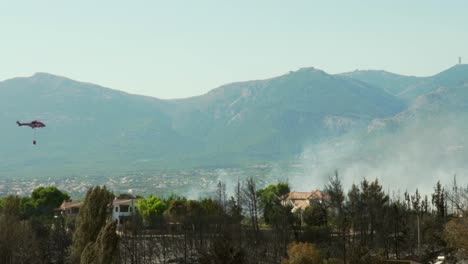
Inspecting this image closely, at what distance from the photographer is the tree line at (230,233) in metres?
58.7

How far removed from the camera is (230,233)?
3457 inches

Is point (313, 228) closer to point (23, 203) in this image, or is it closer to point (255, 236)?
point (255, 236)

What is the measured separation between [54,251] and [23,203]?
1678 inches

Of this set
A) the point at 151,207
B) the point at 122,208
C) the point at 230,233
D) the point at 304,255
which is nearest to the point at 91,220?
the point at 304,255

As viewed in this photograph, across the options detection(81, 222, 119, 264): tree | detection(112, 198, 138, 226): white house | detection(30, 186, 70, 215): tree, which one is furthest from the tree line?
detection(112, 198, 138, 226): white house

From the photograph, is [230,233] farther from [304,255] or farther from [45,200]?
[45,200]

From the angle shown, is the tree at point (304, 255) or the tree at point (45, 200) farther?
the tree at point (45, 200)

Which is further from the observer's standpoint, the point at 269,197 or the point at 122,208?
the point at 122,208

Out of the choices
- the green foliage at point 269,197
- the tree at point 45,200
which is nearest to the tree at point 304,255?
the green foliage at point 269,197

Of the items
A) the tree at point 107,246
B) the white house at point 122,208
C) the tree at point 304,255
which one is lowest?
the tree at point 304,255

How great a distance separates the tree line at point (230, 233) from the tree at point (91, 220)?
3.5 inches

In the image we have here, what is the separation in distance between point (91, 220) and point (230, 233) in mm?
31992

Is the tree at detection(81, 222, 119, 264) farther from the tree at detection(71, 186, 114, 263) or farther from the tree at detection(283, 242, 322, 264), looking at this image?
the tree at detection(283, 242, 322, 264)

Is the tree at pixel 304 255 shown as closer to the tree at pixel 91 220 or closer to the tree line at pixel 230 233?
the tree line at pixel 230 233
